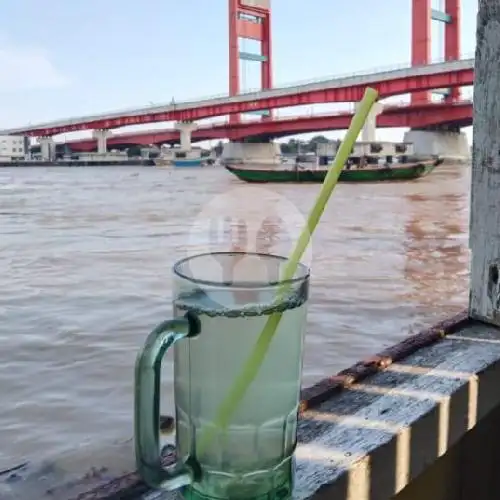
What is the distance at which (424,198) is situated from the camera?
10.4 meters

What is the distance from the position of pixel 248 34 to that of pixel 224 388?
104 ft

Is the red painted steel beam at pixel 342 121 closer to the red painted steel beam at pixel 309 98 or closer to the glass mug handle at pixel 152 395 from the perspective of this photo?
the red painted steel beam at pixel 309 98

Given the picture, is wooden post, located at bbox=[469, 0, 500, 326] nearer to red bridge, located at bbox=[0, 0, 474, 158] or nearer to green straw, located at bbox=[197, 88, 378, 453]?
green straw, located at bbox=[197, 88, 378, 453]

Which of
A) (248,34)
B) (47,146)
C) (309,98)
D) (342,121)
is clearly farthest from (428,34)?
(47,146)

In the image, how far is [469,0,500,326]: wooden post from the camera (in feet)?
2.78

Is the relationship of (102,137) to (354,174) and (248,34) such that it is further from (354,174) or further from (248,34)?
(354,174)

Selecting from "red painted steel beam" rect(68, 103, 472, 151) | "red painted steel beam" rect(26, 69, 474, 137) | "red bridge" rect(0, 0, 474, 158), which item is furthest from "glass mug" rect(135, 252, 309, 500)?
"red painted steel beam" rect(68, 103, 472, 151)

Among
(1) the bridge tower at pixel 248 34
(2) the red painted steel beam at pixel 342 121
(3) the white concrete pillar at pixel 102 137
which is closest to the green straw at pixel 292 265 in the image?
(2) the red painted steel beam at pixel 342 121

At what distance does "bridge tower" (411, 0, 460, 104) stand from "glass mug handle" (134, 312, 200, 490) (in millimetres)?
22624

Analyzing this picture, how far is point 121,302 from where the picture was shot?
9.13ft

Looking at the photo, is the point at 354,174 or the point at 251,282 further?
the point at 354,174

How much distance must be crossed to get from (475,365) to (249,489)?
391mm

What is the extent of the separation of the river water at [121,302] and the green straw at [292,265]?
0.08m

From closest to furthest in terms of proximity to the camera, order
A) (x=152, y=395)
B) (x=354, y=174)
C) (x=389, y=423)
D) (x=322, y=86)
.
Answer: (x=152, y=395), (x=389, y=423), (x=354, y=174), (x=322, y=86)
